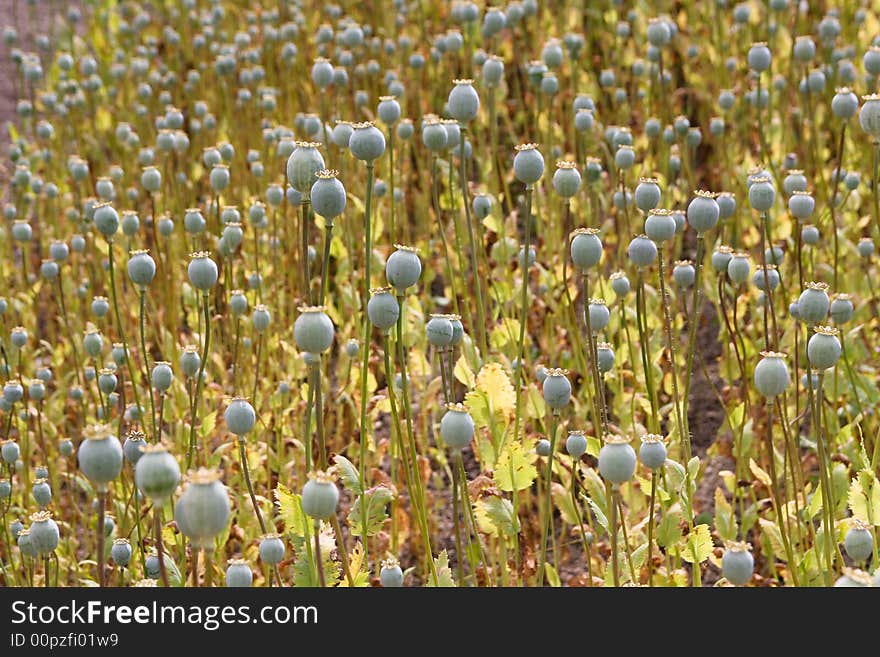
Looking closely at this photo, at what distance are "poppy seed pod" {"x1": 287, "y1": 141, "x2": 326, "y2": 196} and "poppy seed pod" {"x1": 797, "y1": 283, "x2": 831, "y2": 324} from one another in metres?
0.58

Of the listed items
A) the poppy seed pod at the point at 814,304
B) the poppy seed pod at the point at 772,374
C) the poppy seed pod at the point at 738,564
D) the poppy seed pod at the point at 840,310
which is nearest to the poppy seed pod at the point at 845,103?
the poppy seed pod at the point at 840,310

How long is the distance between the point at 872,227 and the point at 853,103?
74cm

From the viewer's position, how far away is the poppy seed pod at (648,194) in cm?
152

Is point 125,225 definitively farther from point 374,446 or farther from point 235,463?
point 374,446

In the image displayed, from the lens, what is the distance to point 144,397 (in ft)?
7.37

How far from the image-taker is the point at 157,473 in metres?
0.94

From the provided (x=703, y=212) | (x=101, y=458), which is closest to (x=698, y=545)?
(x=703, y=212)

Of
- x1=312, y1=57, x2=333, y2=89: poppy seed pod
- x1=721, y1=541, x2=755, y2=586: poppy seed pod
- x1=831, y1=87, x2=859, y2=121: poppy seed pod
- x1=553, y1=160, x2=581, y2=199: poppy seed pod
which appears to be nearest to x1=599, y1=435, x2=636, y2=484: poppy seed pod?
x1=721, y1=541, x2=755, y2=586: poppy seed pod

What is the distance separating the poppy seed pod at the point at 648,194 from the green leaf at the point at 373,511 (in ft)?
1.72

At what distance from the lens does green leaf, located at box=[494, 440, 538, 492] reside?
58.2 inches

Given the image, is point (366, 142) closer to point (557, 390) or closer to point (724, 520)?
point (557, 390)

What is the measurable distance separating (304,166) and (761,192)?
25.2 inches

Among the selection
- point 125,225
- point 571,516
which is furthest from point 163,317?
point 571,516

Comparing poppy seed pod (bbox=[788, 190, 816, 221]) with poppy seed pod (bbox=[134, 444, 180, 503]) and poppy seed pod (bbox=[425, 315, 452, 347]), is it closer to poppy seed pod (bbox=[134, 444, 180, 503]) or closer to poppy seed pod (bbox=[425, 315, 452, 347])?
poppy seed pod (bbox=[425, 315, 452, 347])
